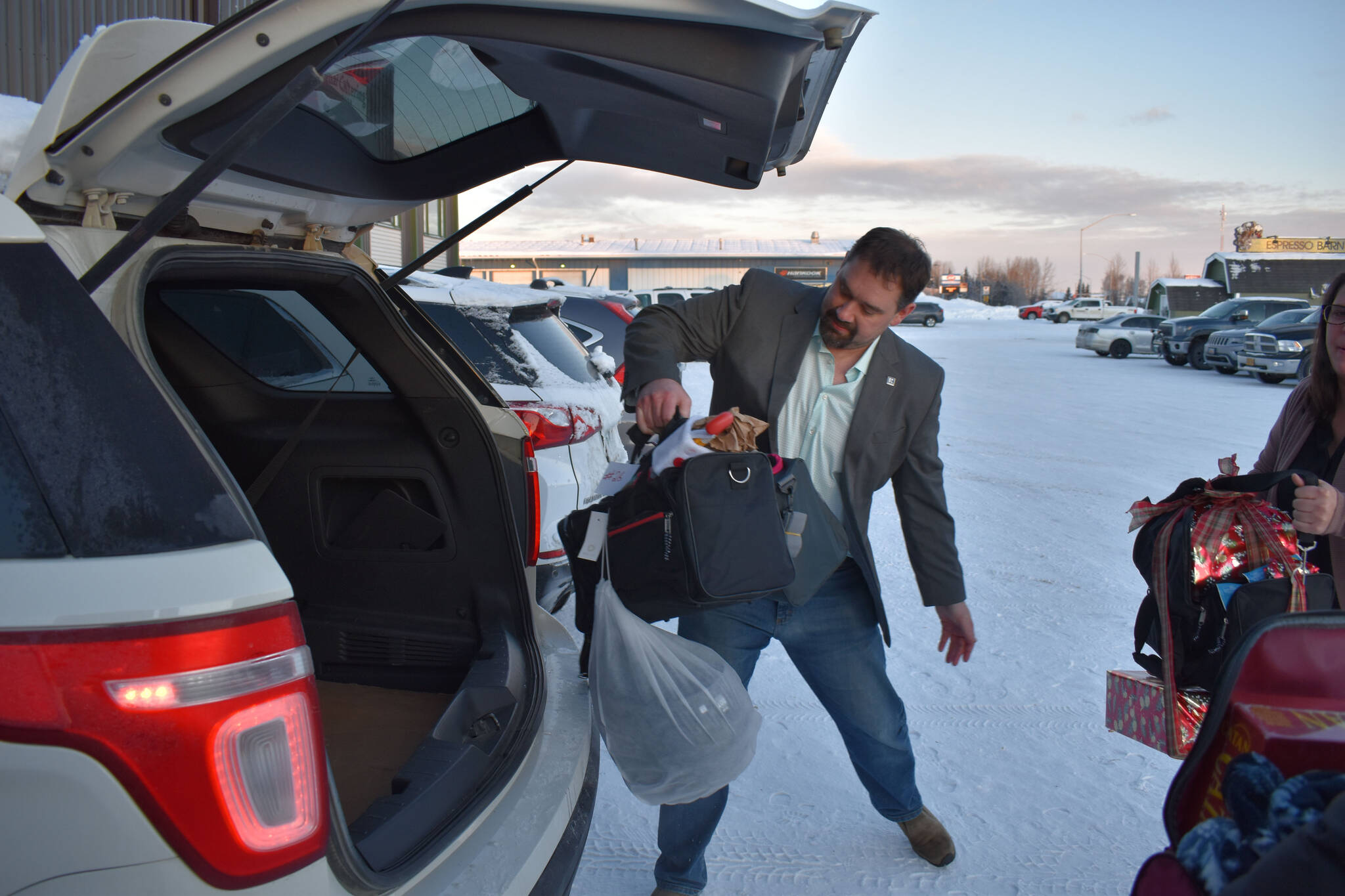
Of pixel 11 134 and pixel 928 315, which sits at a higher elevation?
pixel 928 315

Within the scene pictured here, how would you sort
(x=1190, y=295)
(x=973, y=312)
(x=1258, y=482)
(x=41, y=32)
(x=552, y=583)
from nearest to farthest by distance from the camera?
(x=1258, y=482) → (x=552, y=583) → (x=41, y=32) → (x=1190, y=295) → (x=973, y=312)

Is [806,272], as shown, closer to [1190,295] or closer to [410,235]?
[1190,295]

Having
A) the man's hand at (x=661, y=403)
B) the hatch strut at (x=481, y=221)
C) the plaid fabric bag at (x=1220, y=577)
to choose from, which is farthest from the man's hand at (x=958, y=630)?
the hatch strut at (x=481, y=221)

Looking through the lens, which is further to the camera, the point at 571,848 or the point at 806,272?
the point at 806,272

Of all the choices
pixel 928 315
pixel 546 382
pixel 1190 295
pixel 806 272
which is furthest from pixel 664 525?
pixel 806 272

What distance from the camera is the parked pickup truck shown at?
15.5 meters

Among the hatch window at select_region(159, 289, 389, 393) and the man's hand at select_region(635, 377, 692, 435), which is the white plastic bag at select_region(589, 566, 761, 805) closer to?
the man's hand at select_region(635, 377, 692, 435)

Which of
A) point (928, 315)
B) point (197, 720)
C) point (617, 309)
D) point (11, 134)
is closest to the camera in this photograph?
point (197, 720)

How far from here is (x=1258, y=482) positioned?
1951 millimetres

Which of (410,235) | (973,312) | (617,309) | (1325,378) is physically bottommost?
(1325,378)

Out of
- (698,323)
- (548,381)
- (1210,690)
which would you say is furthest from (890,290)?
(548,381)

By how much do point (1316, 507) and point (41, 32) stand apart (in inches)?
349

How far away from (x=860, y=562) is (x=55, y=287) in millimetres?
1848

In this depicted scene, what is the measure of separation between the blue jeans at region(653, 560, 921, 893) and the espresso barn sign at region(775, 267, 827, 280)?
1682 inches
